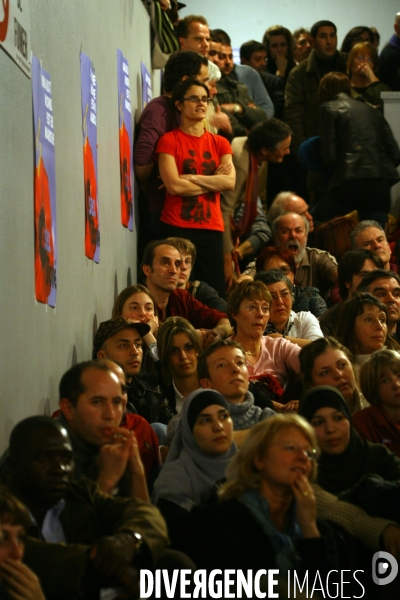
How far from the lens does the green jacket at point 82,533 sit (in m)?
2.74

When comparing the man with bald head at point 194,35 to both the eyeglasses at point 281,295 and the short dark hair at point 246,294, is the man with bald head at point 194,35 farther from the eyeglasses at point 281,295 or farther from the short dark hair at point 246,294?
the short dark hair at point 246,294

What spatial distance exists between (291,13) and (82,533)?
411 inches

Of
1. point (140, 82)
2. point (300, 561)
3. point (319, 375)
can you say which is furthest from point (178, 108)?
point (300, 561)

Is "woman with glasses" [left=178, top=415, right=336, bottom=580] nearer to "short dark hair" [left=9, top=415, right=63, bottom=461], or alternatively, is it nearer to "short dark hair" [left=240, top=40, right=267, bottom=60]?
"short dark hair" [left=9, top=415, right=63, bottom=461]

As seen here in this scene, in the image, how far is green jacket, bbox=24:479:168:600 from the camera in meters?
2.74

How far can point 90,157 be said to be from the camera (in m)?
5.20

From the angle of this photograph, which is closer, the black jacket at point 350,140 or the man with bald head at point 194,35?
the man with bald head at point 194,35

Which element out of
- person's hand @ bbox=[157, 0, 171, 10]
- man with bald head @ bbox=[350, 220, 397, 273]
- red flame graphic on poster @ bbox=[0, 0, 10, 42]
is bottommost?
man with bald head @ bbox=[350, 220, 397, 273]

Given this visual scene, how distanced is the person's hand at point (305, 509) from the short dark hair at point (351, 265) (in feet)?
10.6

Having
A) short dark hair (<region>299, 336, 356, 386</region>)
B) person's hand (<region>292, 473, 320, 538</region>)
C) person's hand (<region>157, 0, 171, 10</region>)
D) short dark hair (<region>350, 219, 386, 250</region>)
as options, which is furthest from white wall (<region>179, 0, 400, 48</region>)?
person's hand (<region>292, 473, 320, 538</region>)

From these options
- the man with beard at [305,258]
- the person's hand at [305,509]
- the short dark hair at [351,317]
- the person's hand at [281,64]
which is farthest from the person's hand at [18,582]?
the person's hand at [281,64]

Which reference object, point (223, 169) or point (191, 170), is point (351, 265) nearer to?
point (223, 169)

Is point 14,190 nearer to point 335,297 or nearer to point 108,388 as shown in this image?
point 108,388

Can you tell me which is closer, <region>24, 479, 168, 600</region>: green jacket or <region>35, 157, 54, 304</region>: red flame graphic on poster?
<region>24, 479, 168, 600</region>: green jacket
